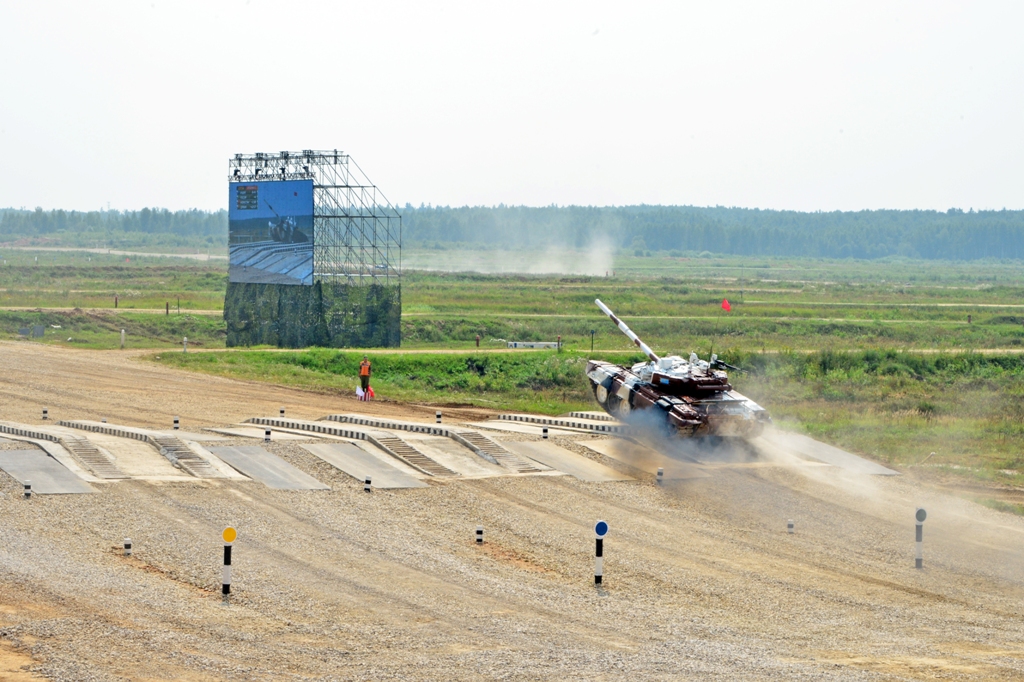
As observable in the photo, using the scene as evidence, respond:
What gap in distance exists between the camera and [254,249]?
196 ft

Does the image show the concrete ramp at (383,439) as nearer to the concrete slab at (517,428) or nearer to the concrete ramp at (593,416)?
the concrete slab at (517,428)

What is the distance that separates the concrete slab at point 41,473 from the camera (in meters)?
24.3

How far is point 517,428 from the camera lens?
112ft

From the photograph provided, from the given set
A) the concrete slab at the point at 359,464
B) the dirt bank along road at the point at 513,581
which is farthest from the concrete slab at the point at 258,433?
the dirt bank along road at the point at 513,581

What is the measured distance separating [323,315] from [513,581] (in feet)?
131

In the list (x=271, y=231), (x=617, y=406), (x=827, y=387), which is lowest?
(x=827, y=387)

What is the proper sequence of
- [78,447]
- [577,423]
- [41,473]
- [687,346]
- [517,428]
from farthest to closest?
[687,346]
[577,423]
[517,428]
[78,447]
[41,473]

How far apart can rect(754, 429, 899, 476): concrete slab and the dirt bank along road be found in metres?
0.90

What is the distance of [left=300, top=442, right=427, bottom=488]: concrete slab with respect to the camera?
26913 millimetres

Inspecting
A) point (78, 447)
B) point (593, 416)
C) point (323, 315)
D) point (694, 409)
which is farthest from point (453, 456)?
point (323, 315)

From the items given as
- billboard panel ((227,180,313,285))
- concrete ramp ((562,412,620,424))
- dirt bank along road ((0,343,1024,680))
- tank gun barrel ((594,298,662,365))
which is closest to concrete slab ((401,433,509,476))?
dirt bank along road ((0,343,1024,680))

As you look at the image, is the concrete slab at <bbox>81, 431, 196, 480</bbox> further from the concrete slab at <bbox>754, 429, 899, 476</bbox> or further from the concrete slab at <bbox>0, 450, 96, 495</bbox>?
the concrete slab at <bbox>754, 429, 899, 476</bbox>

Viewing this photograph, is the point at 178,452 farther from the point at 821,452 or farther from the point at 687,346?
the point at 687,346

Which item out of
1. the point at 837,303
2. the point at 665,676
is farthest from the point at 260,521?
the point at 837,303
